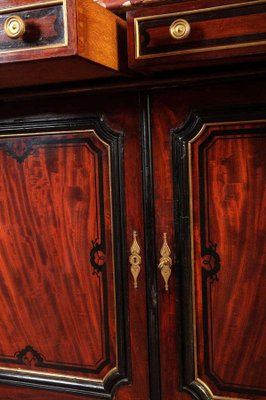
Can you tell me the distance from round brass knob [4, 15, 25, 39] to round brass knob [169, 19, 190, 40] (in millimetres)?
182

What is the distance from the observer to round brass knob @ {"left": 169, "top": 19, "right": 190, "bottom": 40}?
638 millimetres

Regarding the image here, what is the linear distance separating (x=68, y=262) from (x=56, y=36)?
15.6 inches

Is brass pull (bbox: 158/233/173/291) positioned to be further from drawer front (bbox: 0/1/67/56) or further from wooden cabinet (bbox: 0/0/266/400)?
drawer front (bbox: 0/1/67/56)

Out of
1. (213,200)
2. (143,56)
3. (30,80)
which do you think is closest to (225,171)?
(213,200)

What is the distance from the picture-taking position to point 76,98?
0.83m

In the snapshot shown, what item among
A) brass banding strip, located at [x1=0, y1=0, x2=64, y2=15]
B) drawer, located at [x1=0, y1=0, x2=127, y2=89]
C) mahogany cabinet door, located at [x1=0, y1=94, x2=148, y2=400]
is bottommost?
mahogany cabinet door, located at [x1=0, y1=94, x2=148, y2=400]

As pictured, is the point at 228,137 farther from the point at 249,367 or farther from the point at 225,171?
the point at 249,367

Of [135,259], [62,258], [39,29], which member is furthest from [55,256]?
[39,29]

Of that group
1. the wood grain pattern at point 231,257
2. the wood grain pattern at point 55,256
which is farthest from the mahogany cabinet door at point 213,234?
the wood grain pattern at point 55,256

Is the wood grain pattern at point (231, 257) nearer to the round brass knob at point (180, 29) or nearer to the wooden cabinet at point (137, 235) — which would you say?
the wooden cabinet at point (137, 235)

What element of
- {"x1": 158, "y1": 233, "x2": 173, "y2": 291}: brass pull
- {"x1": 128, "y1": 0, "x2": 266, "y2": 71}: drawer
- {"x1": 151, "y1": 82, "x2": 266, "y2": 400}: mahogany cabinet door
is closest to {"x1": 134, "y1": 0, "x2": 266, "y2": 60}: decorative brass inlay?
{"x1": 128, "y1": 0, "x2": 266, "y2": 71}: drawer

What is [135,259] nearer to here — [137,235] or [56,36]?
→ [137,235]

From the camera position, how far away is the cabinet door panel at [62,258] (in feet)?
2.74

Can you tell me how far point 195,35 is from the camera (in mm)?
645
